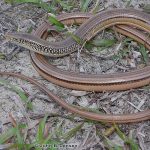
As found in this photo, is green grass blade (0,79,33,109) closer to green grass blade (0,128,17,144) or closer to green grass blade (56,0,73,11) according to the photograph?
green grass blade (0,128,17,144)

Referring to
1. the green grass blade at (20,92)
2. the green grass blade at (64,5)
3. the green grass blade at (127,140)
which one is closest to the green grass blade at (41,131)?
the green grass blade at (20,92)

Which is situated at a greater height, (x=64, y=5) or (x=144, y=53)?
(x=64, y=5)

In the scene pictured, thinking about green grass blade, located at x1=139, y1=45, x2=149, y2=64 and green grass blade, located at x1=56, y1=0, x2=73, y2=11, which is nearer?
green grass blade, located at x1=139, y1=45, x2=149, y2=64

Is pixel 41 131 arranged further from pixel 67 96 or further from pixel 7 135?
pixel 67 96

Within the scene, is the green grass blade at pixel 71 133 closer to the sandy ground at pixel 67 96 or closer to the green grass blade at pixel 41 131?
the sandy ground at pixel 67 96

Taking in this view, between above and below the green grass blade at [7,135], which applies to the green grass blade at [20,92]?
above

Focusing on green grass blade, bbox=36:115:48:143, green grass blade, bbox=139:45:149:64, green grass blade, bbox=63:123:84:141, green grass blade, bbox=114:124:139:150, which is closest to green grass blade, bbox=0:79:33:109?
green grass blade, bbox=36:115:48:143

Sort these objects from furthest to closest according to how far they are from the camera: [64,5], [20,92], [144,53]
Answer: [64,5]
[144,53]
[20,92]

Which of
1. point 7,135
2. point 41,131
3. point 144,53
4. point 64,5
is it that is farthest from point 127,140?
point 64,5

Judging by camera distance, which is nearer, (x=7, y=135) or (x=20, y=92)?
Result: (x=7, y=135)

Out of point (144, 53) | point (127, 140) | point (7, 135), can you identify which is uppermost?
point (144, 53)

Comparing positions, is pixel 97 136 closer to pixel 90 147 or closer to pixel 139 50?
pixel 90 147
